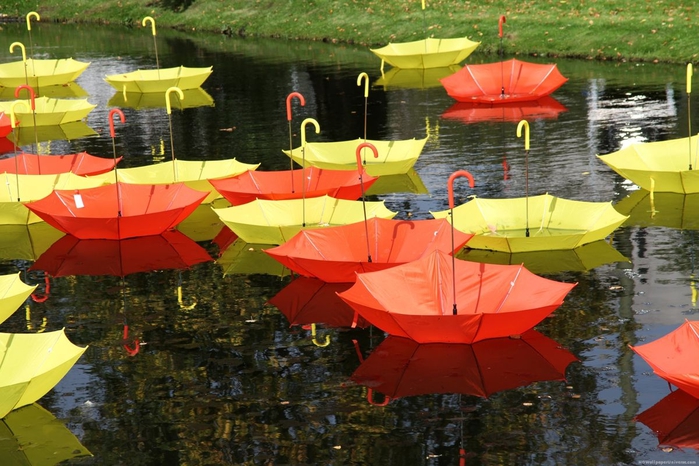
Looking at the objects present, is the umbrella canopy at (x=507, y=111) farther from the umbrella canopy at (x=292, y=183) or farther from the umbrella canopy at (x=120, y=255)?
the umbrella canopy at (x=120, y=255)

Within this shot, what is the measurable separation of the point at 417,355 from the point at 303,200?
16.0 feet

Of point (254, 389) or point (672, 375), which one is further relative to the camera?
point (254, 389)

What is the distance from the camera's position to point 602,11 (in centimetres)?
3697

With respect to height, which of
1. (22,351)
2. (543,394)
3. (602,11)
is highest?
(602,11)

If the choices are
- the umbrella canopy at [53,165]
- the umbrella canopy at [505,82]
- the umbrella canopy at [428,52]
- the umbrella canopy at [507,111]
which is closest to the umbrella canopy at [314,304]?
the umbrella canopy at [53,165]

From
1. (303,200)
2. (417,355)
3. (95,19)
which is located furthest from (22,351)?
(95,19)

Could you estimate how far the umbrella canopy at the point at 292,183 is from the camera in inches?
728

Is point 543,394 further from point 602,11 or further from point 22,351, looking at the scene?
point 602,11

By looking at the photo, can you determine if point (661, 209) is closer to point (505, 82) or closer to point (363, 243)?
point (363, 243)

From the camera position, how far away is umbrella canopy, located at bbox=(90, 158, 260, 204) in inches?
787

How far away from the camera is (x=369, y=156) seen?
22.3 m

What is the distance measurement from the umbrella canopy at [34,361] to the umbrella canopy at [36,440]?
13 centimetres

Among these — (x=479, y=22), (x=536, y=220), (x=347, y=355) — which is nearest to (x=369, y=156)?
(x=536, y=220)

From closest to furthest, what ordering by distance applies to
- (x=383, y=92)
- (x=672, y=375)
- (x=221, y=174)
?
(x=672, y=375)
(x=221, y=174)
(x=383, y=92)
